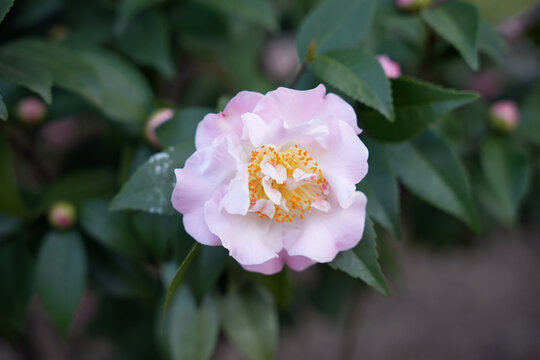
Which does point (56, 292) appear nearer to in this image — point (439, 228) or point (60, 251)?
point (60, 251)

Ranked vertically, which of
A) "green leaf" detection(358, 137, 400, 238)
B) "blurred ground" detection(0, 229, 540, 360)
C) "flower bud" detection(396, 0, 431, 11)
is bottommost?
"blurred ground" detection(0, 229, 540, 360)

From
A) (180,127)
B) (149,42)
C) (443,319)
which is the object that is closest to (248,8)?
(149,42)

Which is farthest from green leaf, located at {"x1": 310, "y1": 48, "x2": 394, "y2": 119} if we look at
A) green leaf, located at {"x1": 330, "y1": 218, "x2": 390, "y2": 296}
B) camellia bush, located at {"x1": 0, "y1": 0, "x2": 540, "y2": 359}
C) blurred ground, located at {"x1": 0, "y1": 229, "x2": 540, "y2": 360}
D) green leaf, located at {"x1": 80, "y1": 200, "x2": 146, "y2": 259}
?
blurred ground, located at {"x1": 0, "y1": 229, "x2": 540, "y2": 360}

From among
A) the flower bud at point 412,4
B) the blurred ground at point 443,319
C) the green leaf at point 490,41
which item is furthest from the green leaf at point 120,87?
the blurred ground at point 443,319

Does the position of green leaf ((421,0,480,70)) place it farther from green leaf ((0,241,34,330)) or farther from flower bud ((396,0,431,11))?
green leaf ((0,241,34,330))

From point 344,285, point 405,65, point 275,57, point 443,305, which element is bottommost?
point 443,305

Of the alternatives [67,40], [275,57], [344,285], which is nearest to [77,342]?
[344,285]
